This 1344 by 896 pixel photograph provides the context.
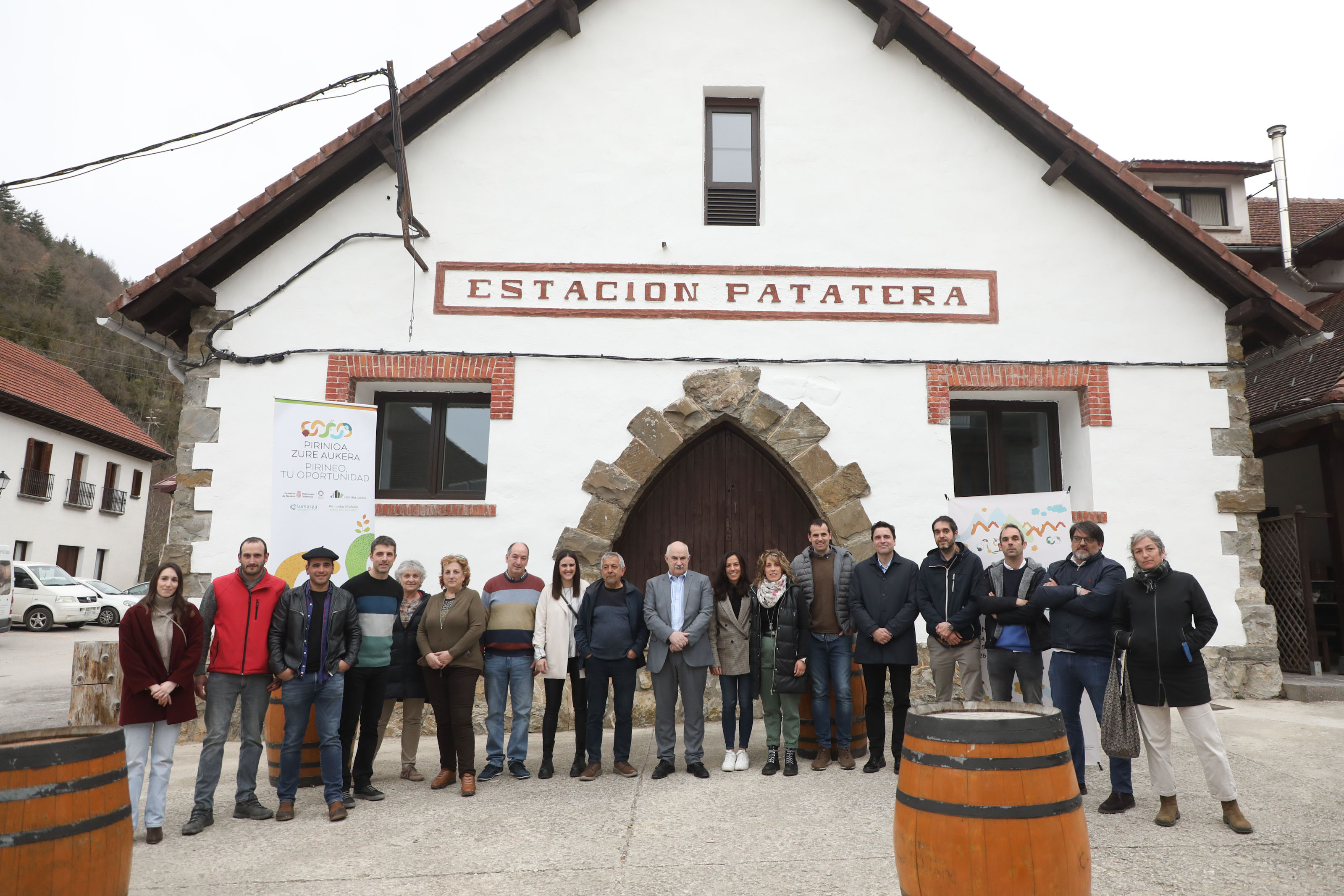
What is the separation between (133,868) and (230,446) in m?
4.16

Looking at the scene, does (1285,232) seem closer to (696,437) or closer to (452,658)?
(696,437)

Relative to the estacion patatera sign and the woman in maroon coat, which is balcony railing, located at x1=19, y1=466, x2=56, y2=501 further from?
the woman in maroon coat

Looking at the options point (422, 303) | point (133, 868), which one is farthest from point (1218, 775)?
point (422, 303)

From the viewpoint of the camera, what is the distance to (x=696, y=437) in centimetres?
801

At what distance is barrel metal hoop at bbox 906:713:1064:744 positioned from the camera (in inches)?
122

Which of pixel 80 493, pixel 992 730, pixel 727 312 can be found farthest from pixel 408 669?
pixel 80 493

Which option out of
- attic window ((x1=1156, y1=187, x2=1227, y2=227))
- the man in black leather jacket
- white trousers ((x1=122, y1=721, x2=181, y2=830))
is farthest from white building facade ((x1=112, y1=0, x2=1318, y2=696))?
attic window ((x1=1156, y1=187, x2=1227, y2=227))

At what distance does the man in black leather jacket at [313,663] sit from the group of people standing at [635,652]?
0.04ft

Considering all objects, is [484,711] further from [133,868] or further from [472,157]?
[472,157]

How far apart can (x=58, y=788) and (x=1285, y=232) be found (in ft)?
47.2

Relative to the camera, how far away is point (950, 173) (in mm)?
8328

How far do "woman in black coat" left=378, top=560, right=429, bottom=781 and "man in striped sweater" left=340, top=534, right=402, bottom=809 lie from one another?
8 centimetres

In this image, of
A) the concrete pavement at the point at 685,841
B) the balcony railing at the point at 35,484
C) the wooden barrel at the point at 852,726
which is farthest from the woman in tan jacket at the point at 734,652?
the balcony railing at the point at 35,484

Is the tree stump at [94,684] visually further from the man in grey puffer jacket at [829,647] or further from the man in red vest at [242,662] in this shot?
the man in grey puffer jacket at [829,647]
